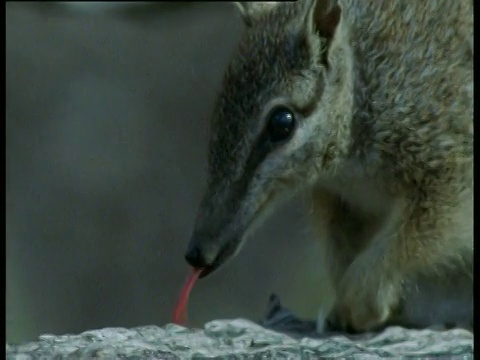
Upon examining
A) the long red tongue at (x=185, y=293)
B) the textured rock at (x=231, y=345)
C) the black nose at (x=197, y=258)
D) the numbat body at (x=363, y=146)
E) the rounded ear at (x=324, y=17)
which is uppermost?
the rounded ear at (x=324, y=17)

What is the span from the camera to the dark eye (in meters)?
2.43

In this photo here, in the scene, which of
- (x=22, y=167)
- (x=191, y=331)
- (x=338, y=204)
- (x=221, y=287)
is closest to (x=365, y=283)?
(x=338, y=204)

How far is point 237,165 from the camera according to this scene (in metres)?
2.42

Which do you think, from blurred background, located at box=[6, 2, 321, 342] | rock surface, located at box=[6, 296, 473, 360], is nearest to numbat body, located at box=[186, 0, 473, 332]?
rock surface, located at box=[6, 296, 473, 360]

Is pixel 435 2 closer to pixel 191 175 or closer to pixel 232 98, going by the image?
pixel 232 98

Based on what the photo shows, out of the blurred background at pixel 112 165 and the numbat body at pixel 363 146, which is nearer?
the numbat body at pixel 363 146

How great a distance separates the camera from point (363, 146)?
2.63m

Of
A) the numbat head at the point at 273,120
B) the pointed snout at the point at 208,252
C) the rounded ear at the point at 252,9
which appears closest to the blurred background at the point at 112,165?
the rounded ear at the point at 252,9

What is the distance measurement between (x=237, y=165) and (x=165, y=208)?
11.2 ft

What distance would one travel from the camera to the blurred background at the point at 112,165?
18.2ft

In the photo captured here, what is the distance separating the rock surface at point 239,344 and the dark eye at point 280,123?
0.40 m

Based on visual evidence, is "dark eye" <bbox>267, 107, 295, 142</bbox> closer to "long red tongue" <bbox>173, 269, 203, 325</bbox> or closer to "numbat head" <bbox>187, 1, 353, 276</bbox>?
"numbat head" <bbox>187, 1, 353, 276</bbox>

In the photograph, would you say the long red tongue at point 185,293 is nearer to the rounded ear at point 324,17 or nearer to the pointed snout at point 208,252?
the pointed snout at point 208,252

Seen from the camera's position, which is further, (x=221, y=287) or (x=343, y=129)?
(x=221, y=287)
